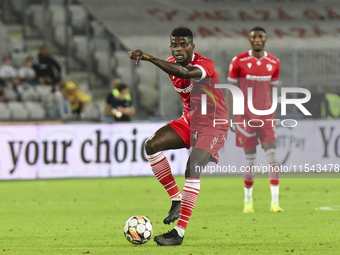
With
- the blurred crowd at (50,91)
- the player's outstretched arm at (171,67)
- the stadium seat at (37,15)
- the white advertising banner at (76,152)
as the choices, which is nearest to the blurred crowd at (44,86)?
the blurred crowd at (50,91)

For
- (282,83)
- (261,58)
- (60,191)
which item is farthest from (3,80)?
(261,58)

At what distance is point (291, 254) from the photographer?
526 centimetres

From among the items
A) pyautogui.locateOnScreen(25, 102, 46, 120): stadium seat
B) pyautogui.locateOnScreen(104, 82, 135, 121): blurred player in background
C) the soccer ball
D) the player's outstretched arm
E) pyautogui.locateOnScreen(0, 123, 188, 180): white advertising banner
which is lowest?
pyautogui.locateOnScreen(0, 123, 188, 180): white advertising banner

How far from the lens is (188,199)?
5.93 m

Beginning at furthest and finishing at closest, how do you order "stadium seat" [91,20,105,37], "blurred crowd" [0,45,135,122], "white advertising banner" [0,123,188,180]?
"stadium seat" [91,20,105,37] < "blurred crowd" [0,45,135,122] < "white advertising banner" [0,123,188,180]

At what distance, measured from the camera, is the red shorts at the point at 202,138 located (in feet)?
20.3

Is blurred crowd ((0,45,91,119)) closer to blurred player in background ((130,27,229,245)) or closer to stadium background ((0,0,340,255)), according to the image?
stadium background ((0,0,340,255))

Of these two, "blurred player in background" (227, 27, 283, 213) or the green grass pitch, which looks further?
"blurred player in background" (227, 27, 283, 213)

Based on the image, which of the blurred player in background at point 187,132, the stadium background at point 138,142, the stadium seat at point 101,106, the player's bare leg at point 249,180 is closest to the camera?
the blurred player in background at point 187,132

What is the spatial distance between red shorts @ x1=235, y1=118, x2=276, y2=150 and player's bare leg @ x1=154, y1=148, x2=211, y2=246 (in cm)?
237

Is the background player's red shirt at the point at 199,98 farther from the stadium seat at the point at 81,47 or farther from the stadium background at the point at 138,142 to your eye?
the stadium seat at the point at 81,47

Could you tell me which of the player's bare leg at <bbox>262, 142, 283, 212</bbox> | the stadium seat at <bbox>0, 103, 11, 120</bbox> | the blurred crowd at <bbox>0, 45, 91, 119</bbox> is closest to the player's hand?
the player's bare leg at <bbox>262, 142, 283, 212</bbox>

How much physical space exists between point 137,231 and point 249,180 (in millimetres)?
2937

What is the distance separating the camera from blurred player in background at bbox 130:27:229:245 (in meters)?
5.84
